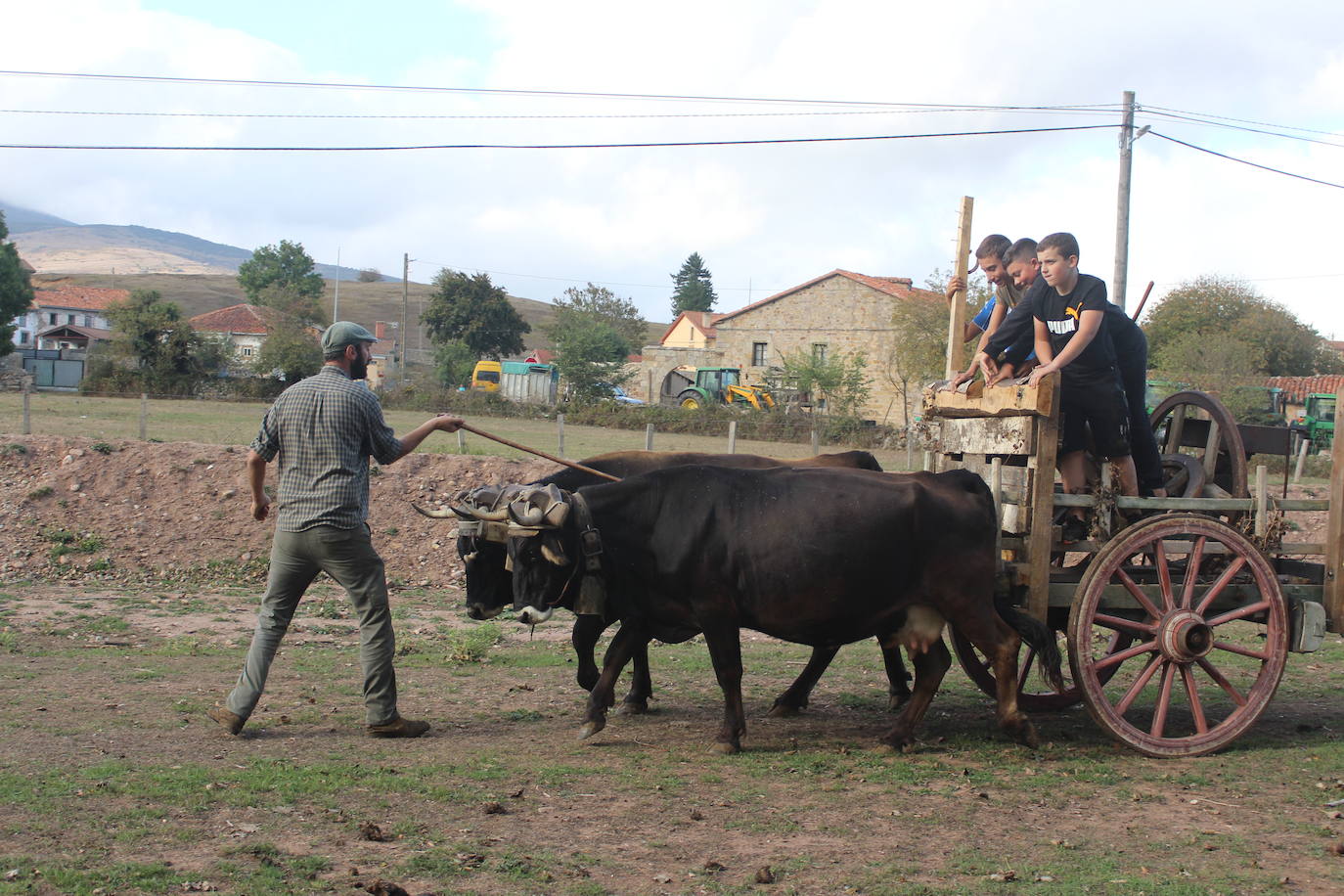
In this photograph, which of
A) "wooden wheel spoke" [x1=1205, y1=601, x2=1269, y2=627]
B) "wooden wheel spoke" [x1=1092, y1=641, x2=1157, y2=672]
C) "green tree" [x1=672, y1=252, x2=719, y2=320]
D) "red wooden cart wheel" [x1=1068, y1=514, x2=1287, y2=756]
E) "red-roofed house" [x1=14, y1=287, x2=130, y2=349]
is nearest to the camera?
"red wooden cart wheel" [x1=1068, y1=514, x2=1287, y2=756]

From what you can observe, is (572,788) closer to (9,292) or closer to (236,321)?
(9,292)

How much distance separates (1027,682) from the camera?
8.57 meters

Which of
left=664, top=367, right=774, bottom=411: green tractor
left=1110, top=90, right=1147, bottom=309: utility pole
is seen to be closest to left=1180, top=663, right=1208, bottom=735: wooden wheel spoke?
left=1110, top=90, right=1147, bottom=309: utility pole

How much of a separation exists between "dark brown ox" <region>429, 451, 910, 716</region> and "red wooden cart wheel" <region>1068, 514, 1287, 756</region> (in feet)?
4.79

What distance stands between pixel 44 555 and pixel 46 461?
2.56 metres

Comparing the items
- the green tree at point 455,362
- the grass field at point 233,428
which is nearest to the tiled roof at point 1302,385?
the grass field at point 233,428

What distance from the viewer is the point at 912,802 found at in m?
5.38

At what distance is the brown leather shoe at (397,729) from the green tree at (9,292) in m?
50.5

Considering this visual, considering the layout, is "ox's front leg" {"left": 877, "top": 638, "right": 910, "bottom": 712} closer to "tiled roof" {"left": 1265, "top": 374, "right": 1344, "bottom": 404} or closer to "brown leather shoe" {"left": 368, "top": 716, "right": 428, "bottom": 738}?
"brown leather shoe" {"left": 368, "top": 716, "right": 428, "bottom": 738}

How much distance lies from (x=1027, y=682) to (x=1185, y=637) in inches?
89.8

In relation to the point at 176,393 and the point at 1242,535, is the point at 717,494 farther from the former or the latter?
the point at 176,393

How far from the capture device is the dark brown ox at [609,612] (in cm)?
658

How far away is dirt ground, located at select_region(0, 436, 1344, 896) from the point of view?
14.1 ft

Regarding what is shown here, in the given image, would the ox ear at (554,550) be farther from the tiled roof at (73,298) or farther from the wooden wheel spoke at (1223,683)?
the tiled roof at (73,298)
